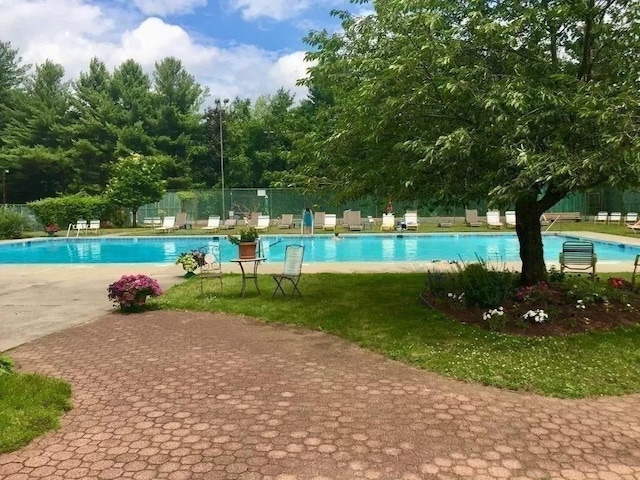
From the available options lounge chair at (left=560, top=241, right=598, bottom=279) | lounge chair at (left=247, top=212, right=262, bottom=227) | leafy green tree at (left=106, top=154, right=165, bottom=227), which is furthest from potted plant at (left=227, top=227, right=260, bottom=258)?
leafy green tree at (left=106, top=154, right=165, bottom=227)

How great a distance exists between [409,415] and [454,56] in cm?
378

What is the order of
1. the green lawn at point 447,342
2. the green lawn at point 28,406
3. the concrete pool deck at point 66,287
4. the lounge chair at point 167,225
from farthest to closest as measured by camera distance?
the lounge chair at point 167,225 → the concrete pool deck at point 66,287 → the green lawn at point 447,342 → the green lawn at point 28,406

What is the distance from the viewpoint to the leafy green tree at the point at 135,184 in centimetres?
2758

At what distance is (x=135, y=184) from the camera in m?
27.7

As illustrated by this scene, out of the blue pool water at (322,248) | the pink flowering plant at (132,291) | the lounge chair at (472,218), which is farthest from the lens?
the lounge chair at (472,218)

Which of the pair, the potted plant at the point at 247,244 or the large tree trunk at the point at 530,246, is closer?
the large tree trunk at the point at 530,246

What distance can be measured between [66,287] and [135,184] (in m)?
18.6

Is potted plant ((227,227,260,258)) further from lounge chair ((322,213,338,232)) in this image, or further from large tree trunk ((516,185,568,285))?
lounge chair ((322,213,338,232))

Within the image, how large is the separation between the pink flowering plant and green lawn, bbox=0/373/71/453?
9.99 ft

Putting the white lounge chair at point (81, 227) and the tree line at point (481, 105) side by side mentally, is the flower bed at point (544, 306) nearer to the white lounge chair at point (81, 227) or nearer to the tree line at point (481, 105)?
the tree line at point (481, 105)

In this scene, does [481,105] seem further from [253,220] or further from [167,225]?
[253,220]

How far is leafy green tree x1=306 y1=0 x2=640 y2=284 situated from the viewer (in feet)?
16.3

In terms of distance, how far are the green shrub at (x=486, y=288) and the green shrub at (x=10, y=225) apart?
72.8 ft

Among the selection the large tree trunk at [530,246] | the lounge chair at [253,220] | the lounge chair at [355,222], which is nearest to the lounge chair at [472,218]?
the lounge chair at [355,222]
